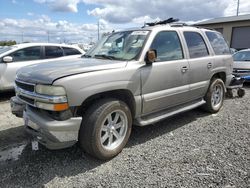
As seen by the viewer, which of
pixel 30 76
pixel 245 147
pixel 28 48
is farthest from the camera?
pixel 28 48

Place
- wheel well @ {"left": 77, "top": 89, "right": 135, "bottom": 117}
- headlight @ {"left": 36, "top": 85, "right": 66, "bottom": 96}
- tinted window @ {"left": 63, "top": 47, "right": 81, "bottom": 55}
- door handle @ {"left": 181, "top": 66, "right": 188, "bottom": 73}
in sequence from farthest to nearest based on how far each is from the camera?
1. tinted window @ {"left": 63, "top": 47, "right": 81, "bottom": 55}
2. door handle @ {"left": 181, "top": 66, "right": 188, "bottom": 73}
3. wheel well @ {"left": 77, "top": 89, "right": 135, "bottom": 117}
4. headlight @ {"left": 36, "top": 85, "right": 66, "bottom": 96}

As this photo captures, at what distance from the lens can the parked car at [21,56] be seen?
679 centimetres

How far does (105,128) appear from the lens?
3.47 m

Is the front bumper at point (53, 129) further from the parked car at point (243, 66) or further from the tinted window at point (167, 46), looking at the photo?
the parked car at point (243, 66)

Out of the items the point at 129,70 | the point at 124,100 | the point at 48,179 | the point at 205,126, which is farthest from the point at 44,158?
the point at 205,126

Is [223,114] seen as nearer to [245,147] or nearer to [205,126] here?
[205,126]

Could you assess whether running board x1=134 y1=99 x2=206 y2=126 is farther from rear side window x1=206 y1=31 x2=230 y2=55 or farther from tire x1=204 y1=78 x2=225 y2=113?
rear side window x1=206 y1=31 x2=230 y2=55

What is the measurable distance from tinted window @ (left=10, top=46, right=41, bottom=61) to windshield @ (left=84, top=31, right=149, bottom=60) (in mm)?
3512

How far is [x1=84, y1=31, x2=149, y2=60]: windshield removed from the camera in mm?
3871

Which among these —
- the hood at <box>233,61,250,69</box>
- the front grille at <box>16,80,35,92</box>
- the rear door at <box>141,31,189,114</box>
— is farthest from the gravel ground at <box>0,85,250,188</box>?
the hood at <box>233,61,250,69</box>

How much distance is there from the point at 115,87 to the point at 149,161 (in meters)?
1.15

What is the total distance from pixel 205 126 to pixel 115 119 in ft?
7.15

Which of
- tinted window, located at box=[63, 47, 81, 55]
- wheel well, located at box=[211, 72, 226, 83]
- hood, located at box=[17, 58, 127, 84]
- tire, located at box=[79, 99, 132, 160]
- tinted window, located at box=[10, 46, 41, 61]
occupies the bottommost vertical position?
tire, located at box=[79, 99, 132, 160]

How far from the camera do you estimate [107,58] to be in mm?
3971
